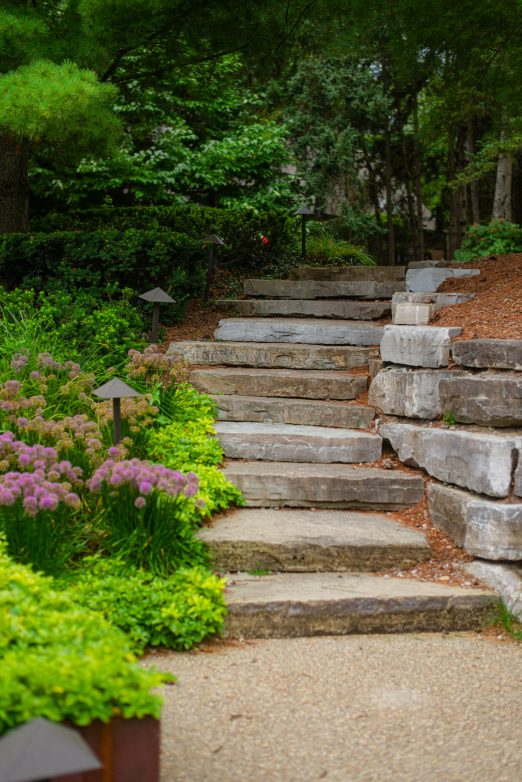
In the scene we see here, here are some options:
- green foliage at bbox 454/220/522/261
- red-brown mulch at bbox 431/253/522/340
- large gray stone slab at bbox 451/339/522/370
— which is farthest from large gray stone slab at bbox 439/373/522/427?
green foliage at bbox 454/220/522/261

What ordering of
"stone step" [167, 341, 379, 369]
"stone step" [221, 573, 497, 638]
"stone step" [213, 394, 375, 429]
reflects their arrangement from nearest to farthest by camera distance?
"stone step" [221, 573, 497, 638]
"stone step" [213, 394, 375, 429]
"stone step" [167, 341, 379, 369]

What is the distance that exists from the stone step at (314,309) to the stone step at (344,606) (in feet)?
11.6

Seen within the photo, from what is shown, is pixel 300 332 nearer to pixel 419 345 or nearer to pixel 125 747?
pixel 419 345

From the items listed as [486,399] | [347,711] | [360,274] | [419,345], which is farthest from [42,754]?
[360,274]

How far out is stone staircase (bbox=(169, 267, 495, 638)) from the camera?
3.48 metres

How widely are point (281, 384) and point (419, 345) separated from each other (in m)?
1.06

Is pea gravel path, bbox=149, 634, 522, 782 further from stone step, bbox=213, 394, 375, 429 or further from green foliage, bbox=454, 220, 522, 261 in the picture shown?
green foliage, bbox=454, 220, 522, 261

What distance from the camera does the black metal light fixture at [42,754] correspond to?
65.8 inches

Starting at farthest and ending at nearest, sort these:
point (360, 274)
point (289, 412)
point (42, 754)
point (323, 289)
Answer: point (360, 274) → point (323, 289) → point (289, 412) → point (42, 754)

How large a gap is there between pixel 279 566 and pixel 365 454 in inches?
47.1

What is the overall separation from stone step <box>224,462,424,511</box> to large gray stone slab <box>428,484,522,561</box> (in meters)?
0.35

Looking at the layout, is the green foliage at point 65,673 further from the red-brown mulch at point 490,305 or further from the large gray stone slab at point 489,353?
the red-brown mulch at point 490,305

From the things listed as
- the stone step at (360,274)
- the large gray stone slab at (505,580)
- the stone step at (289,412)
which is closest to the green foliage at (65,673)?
the large gray stone slab at (505,580)

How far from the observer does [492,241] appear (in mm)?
10234
